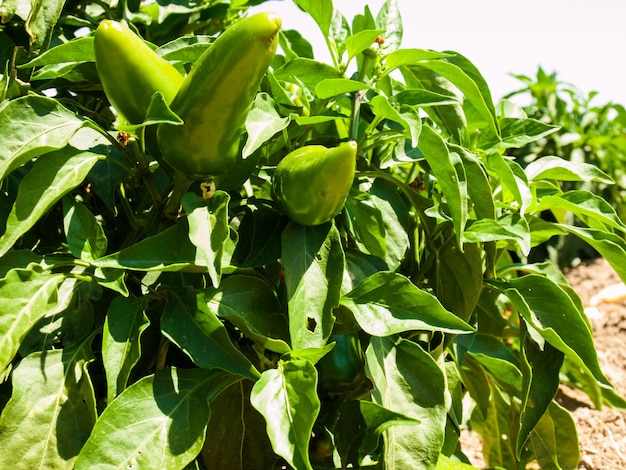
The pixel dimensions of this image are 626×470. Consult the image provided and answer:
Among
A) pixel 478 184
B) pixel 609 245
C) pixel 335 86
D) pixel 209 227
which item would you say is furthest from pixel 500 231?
pixel 209 227

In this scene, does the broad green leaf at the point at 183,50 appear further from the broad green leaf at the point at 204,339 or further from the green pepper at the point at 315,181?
the broad green leaf at the point at 204,339

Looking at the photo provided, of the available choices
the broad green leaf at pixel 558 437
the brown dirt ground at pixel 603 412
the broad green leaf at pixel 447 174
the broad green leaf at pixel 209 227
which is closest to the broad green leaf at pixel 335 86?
the broad green leaf at pixel 447 174

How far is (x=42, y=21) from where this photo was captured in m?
1.03

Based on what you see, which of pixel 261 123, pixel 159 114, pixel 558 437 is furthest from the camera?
pixel 558 437

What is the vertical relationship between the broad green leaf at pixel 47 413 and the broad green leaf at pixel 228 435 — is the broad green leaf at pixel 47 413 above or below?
above

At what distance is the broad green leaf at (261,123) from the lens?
0.90 meters

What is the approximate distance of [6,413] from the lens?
852 mm

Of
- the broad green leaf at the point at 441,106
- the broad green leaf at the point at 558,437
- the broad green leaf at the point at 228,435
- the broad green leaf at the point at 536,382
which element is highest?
the broad green leaf at the point at 441,106

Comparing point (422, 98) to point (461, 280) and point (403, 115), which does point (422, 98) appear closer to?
point (403, 115)

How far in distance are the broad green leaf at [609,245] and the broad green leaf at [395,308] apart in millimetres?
326

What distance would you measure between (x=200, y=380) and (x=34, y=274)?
26cm

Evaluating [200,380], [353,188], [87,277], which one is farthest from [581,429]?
[87,277]

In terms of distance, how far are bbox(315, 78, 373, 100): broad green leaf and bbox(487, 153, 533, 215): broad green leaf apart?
10.0 inches

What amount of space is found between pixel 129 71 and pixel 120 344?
0.36m
